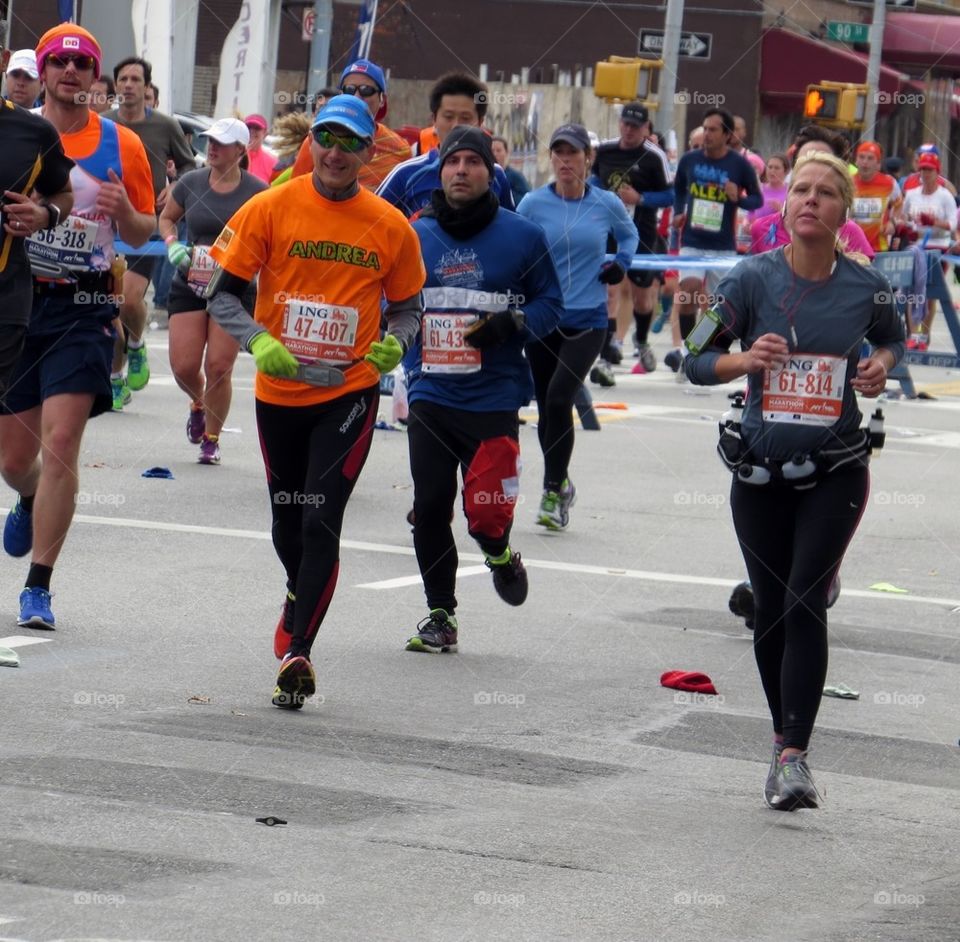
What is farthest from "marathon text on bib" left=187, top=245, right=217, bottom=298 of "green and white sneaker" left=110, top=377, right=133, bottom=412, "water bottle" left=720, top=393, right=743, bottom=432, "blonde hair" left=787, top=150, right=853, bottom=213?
"blonde hair" left=787, top=150, right=853, bottom=213

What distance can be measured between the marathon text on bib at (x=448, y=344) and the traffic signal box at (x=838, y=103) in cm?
2590

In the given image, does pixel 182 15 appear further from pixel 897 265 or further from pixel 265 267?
pixel 265 267

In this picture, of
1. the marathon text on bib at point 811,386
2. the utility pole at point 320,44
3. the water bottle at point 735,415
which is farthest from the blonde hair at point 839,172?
the utility pole at point 320,44

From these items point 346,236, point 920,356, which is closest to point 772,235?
point 920,356

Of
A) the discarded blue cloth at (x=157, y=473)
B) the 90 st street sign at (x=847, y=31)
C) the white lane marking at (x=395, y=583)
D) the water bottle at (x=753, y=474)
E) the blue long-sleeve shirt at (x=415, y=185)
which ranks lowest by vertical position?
the discarded blue cloth at (x=157, y=473)

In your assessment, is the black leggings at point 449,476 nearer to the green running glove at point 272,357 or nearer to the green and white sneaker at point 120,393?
the green running glove at point 272,357

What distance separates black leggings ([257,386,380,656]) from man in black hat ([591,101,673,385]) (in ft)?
41.2

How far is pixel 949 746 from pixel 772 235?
11.2m

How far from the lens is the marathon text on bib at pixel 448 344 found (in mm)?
9047

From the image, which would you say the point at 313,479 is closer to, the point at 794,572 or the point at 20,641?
the point at 20,641

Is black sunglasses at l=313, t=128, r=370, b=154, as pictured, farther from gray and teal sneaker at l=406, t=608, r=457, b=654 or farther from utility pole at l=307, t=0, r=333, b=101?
utility pole at l=307, t=0, r=333, b=101

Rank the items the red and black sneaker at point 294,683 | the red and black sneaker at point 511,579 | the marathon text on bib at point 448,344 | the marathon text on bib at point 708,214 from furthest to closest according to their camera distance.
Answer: the marathon text on bib at point 708,214
the red and black sneaker at point 511,579
the marathon text on bib at point 448,344
the red and black sneaker at point 294,683

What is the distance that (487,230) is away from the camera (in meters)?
9.10

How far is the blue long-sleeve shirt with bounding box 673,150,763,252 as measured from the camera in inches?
840
